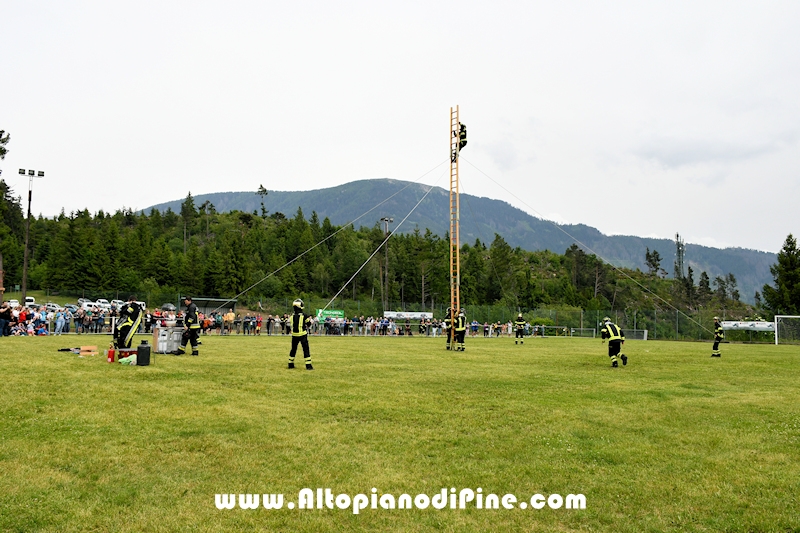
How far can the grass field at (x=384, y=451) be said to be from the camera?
17.1 ft

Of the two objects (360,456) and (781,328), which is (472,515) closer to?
(360,456)

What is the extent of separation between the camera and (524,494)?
232 inches

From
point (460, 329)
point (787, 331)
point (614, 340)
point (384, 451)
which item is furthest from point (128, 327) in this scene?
point (787, 331)

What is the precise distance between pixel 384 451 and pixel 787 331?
165 feet

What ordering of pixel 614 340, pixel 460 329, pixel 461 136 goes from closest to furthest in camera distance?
pixel 614 340 → pixel 460 329 → pixel 461 136

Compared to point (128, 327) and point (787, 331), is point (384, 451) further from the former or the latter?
point (787, 331)

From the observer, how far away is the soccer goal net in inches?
1805

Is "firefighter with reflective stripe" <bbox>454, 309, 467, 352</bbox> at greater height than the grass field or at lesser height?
greater

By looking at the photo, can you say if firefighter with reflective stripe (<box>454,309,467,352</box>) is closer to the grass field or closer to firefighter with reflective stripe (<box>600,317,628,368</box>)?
firefighter with reflective stripe (<box>600,317,628,368</box>)

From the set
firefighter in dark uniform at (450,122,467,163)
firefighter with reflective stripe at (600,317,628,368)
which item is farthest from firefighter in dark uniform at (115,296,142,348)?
firefighter in dark uniform at (450,122,467,163)

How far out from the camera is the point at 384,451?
24.0 feet

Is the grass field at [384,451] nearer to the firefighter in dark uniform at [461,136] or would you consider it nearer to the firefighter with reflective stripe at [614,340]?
the firefighter with reflective stripe at [614,340]

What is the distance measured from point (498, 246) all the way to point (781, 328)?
71.4 metres

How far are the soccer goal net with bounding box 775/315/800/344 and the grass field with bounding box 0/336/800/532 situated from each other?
3889cm
